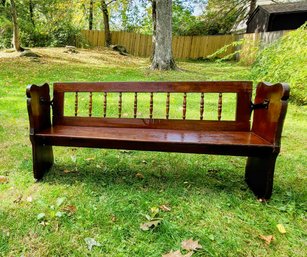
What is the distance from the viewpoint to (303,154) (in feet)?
10.7

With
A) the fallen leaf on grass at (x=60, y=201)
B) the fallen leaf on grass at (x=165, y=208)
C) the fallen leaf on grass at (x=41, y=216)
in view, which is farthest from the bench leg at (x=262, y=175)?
the fallen leaf on grass at (x=41, y=216)

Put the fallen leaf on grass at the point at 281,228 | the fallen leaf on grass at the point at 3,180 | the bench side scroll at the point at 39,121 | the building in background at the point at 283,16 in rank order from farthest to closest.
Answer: the building in background at the point at 283,16 < the fallen leaf on grass at the point at 3,180 < the bench side scroll at the point at 39,121 < the fallen leaf on grass at the point at 281,228

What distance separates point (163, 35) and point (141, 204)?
26.7 feet

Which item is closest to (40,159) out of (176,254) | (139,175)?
(139,175)

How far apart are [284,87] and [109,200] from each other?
156 cm

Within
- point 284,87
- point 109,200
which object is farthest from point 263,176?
point 109,200

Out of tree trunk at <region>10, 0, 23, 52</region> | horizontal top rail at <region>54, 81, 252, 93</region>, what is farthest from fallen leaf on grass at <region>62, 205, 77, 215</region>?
tree trunk at <region>10, 0, 23, 52</region>

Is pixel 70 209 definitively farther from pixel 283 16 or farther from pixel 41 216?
pixel 283 16

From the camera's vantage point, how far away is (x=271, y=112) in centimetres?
219

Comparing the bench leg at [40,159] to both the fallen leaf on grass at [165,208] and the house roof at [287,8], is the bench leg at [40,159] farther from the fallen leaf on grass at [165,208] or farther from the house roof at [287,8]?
the house roof at [287,8]

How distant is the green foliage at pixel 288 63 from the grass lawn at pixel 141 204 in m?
1.19

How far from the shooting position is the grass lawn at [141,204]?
5.88 feet

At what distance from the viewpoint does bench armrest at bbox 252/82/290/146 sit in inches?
79.7

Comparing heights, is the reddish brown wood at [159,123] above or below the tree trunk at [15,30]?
below
